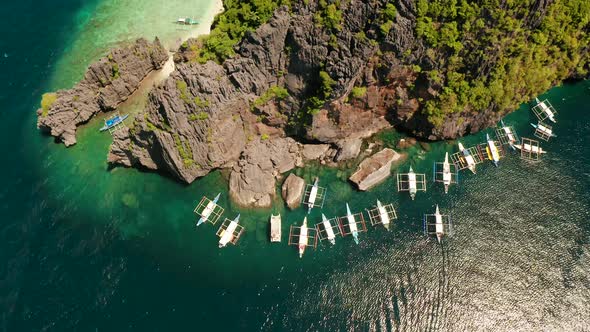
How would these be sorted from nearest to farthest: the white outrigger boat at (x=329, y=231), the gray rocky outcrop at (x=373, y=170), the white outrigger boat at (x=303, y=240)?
the white outrigger boat at (x=303, y=240), the white outrigger boat at (x=329, y=231), the gray rocky outcrop at (x=373, y=170)

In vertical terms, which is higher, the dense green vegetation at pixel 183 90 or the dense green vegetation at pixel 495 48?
the dense green vegetation at pixel 495 48

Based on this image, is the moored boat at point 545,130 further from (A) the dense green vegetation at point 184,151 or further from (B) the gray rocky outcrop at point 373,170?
(A) the dense green vegetation at point 184,151

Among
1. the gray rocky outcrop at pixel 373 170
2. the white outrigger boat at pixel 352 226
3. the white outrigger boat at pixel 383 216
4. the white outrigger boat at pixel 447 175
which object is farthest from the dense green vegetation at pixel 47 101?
the white outrigger boat at pixel 447 175

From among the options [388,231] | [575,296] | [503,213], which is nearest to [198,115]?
[388,231]

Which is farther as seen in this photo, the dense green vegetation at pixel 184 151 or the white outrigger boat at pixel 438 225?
the dense green vegetation at pixel 184 151

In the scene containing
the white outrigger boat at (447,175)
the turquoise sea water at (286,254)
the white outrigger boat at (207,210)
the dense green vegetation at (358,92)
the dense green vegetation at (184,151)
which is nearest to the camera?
the turquoise sea water at (286,254)

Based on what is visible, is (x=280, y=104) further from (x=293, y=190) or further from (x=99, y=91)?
(x=99, y=91)

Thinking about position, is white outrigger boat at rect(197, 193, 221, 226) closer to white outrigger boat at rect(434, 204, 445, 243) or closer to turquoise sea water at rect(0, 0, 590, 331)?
turquoise sea water at rect(0, 0, 590, 331)
